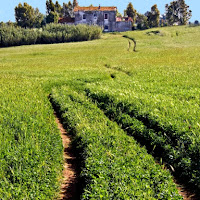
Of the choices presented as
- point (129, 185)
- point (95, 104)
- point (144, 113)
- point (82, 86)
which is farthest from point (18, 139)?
point (82, 86)

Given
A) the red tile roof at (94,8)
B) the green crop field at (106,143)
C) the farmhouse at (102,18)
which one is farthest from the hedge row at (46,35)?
the green crop field at (106,143)

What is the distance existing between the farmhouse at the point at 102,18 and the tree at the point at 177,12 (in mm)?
22749

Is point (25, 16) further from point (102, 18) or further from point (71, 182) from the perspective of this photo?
point (71, 182)

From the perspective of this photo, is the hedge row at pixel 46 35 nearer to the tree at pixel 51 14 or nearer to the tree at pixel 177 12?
the tree at pixel 51 14

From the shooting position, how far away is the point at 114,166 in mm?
8961

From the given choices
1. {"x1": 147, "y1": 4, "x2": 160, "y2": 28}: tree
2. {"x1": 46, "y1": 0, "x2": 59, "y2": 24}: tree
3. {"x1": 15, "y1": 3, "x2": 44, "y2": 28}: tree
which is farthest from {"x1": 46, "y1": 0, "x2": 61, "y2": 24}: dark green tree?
{"x1": 147, "y1": 4, "x2": 160, "y2": 28}: tree

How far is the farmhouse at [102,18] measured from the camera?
4385 inches

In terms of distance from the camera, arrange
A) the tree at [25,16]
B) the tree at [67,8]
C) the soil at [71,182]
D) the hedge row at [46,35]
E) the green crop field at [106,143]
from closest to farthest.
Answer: the green crop field at [106,143], the soil at [71,182], the hedge row at [46,35], the tree at [25,16], the tree at [67,8]

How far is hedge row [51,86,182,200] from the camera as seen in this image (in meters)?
7.86

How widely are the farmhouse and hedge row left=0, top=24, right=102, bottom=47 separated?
27.2 metres

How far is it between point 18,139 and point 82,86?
12292 millimetres

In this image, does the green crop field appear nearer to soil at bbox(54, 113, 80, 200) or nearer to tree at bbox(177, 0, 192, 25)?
soil at bbox(54, 113, 80, 200)

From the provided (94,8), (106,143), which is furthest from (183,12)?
(106,143)

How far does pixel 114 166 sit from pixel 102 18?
4247 inches
